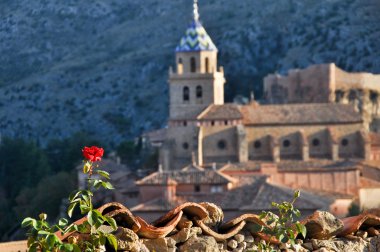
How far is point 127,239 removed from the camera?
10.7 meters

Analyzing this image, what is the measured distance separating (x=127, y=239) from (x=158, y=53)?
426 feet

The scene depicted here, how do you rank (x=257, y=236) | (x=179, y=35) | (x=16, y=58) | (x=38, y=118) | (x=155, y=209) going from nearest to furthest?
1. (x=257, y=236)
2. (x=16, y=58)
3. (x=155, y=209)
4. (x=38, y=118)
5. (x=179, y=35)

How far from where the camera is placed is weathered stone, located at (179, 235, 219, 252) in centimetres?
1126

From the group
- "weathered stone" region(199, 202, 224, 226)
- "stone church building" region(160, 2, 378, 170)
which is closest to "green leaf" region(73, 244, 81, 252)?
"weathered stone" region(199, 202, 224, 226)

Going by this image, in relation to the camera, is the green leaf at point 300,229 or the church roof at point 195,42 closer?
the green leaf at point 300,229

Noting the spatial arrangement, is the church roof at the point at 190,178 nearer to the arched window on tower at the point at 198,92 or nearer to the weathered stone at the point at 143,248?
the arched window on tower at the point at 198,92

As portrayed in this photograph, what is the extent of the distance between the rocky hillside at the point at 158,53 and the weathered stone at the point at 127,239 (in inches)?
3838

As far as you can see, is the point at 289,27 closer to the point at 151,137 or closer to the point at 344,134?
the point at 151,137

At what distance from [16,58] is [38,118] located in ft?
304

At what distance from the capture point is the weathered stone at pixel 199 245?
1126 centimetres

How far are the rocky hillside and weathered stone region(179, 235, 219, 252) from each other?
96919 millimetres

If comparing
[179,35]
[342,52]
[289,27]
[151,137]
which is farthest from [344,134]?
[179,35]

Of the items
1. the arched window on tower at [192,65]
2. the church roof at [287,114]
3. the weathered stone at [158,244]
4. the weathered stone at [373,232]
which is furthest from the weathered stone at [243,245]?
the arched window on tower at [192,65]

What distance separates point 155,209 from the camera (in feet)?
216
